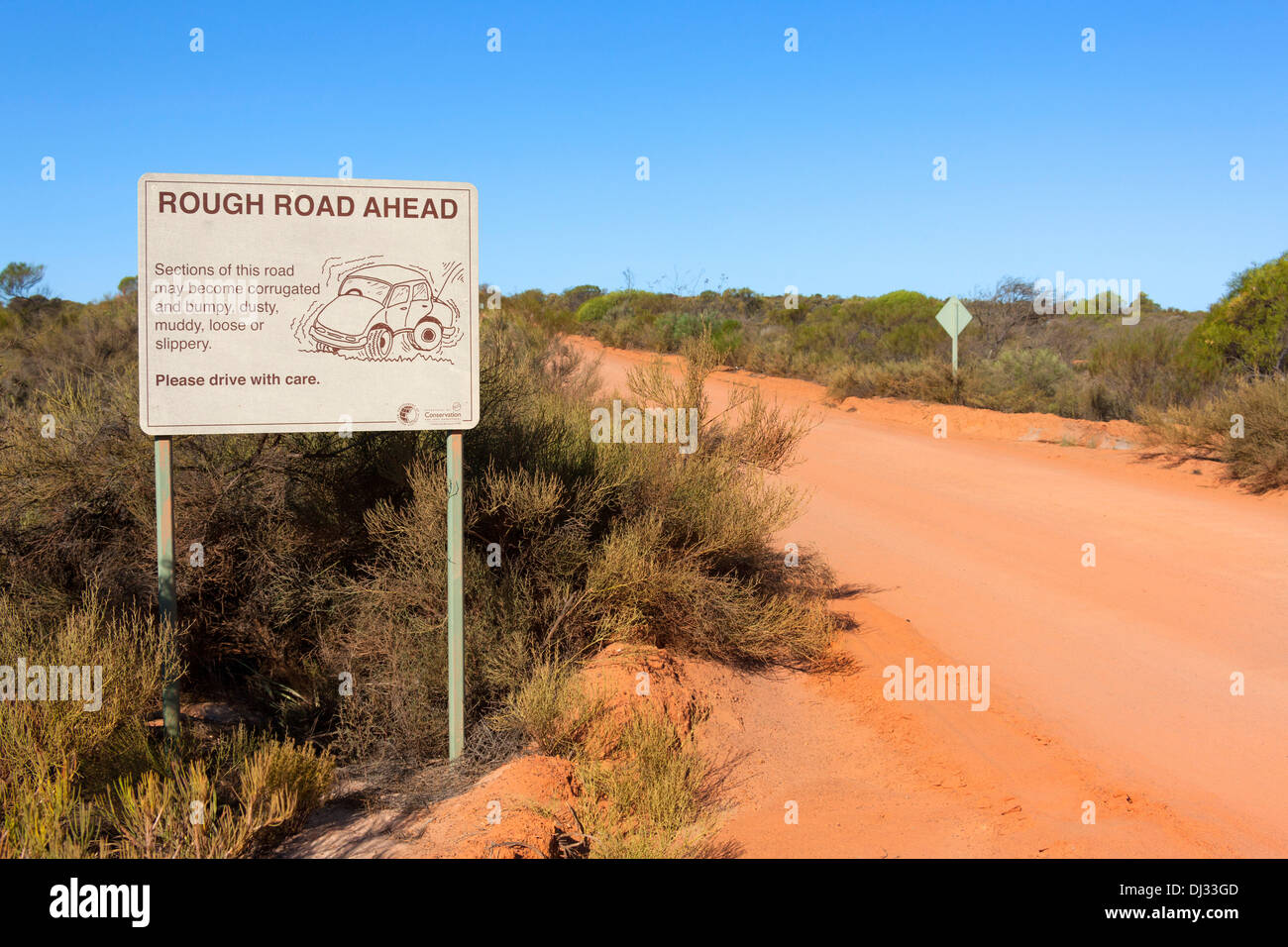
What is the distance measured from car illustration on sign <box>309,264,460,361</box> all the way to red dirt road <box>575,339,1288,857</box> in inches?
105

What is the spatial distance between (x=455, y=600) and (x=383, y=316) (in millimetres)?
1570

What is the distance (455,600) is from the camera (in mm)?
5070

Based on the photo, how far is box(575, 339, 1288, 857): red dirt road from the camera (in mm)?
4406

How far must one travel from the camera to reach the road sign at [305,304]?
4.76 meters
